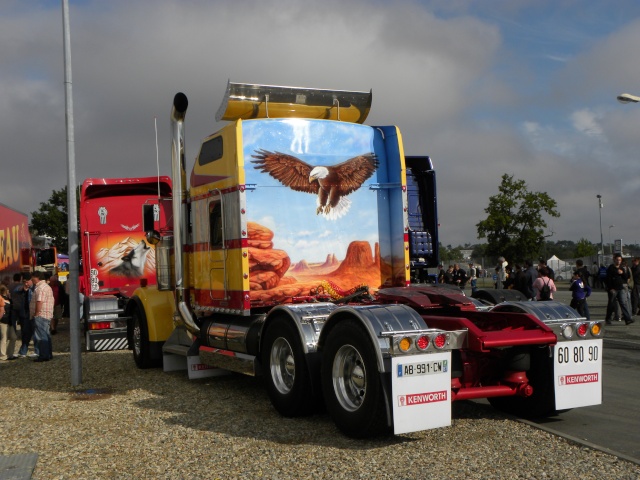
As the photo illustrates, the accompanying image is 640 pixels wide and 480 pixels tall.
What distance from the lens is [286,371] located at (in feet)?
26.7

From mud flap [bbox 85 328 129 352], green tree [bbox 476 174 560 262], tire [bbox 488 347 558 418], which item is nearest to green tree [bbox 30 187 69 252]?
green tree [bbox 476 174 560 262]

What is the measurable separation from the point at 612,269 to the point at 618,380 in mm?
8643

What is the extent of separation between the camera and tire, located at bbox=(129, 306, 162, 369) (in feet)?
39.2

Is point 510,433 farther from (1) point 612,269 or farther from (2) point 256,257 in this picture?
(1) point 612,269

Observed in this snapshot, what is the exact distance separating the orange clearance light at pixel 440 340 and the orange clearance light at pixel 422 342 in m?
0.08

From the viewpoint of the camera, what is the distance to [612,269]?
59.4 feet

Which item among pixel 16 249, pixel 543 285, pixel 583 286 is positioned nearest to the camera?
pixel 543 285

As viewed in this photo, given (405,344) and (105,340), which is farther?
(105,340)

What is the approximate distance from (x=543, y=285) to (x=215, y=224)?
8537 mm

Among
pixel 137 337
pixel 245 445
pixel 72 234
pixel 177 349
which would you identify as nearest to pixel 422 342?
pixel 245 445

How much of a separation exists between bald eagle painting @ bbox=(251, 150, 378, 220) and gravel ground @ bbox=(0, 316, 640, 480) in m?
2.56

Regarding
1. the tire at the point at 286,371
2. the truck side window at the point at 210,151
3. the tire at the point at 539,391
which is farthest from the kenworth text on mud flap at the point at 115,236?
the tire at the point at 539,391

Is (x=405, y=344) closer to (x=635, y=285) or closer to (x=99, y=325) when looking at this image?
(x=99, y=325)

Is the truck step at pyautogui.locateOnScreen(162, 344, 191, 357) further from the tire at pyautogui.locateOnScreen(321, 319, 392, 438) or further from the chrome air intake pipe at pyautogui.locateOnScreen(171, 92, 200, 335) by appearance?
the tire at pyautogui.locateOnScreen(321, 319, 392, 438)
